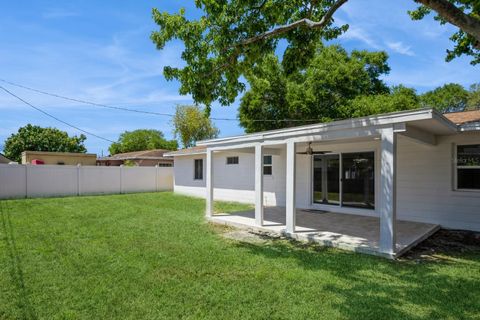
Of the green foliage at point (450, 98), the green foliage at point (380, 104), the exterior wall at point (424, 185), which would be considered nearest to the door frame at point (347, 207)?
the exterior wall at point (424, 185)

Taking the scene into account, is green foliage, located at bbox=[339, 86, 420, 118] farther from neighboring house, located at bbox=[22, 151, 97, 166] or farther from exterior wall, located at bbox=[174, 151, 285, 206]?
neighboring house, located at bbox=[22, 151, 97, 166]

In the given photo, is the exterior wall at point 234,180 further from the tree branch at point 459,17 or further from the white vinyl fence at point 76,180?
the tree branch at point 459,17

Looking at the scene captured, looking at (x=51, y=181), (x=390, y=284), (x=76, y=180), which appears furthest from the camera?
(x=76, y=180)

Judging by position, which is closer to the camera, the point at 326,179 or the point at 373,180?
the point at 373,180

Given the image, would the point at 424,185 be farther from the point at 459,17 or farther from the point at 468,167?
the point at 459,17

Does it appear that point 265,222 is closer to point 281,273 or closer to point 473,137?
point 281,273

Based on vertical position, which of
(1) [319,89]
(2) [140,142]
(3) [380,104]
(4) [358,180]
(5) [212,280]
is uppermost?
(1) [319,89]

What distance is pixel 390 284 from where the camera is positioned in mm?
4312

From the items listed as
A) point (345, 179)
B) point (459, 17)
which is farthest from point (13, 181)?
point (459, 17)

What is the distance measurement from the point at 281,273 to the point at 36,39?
1311 cm

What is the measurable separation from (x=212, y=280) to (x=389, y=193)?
3591 mm

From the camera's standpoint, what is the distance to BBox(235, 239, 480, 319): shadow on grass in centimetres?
350

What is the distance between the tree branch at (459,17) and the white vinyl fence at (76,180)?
57.1ft

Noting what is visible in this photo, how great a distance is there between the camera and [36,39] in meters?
12.1
